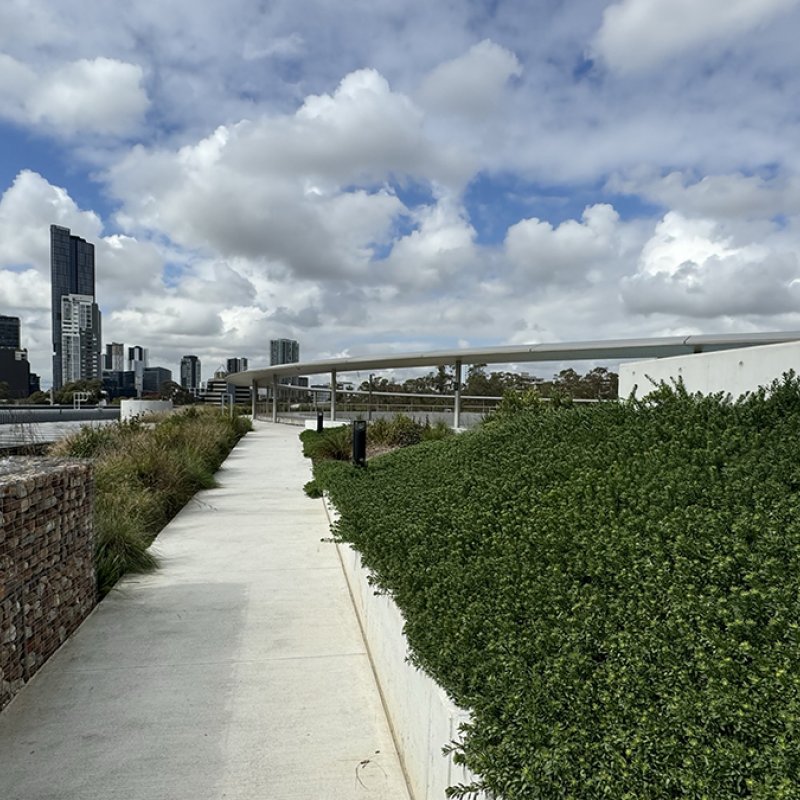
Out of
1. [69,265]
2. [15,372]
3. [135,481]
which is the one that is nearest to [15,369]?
[15,372]

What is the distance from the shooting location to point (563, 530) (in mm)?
3072

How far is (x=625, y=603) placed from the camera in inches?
94.0

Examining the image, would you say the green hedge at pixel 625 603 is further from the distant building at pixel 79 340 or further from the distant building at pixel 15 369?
the distant building at pixel 79 340

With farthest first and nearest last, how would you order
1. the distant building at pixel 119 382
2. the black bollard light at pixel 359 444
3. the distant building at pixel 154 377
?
1. the distant building at pixel 154 377
2. the distant building at pixel 119 382
3. the black bollard light at pixel 359 444

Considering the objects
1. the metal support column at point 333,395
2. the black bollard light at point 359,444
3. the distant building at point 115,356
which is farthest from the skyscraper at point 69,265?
the black bollard light at point 359,444

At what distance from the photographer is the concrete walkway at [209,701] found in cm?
274

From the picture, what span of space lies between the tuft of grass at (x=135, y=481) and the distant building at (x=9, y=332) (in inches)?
3886

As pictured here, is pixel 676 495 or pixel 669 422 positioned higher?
pixel 669 422

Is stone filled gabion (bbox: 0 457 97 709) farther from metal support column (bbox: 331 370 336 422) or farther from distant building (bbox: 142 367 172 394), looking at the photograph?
distant building (bbox: 142 367 172 394)

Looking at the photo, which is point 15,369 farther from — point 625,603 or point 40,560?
point 625,603

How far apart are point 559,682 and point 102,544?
4.88 meters

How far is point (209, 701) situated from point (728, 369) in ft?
16.0

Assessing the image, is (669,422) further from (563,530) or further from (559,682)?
(559,682)

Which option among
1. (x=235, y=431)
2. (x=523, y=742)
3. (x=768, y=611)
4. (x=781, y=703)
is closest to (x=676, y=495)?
(x=768, y=611)
